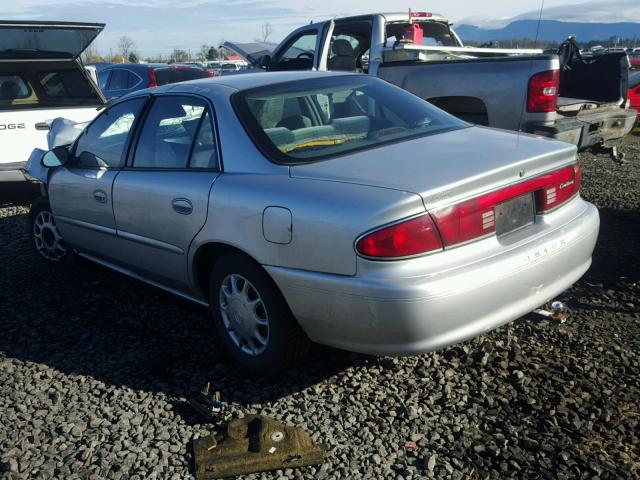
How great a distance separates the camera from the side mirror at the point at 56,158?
4887 mm

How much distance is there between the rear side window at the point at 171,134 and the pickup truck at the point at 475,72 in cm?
359

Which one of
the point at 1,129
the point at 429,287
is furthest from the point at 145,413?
the point at 1,129

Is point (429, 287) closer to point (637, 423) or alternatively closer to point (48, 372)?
point (637, 423)

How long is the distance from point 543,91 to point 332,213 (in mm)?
4025

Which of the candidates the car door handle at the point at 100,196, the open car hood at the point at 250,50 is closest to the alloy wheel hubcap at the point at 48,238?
the car door handle at the point at 100,196

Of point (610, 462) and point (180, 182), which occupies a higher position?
point (180, 182)

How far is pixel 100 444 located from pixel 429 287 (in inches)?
65.1

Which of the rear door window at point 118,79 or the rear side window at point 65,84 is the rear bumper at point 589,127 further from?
the rear door window at point 118,79

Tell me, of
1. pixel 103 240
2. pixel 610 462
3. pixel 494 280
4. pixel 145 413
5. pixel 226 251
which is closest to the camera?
pixel 610 462

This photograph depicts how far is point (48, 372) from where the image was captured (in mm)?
3695

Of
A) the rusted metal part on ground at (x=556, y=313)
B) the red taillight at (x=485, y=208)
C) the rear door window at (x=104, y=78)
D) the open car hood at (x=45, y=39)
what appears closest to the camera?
the red taillight at (x=485, y=208)

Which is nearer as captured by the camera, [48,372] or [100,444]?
[100,444]

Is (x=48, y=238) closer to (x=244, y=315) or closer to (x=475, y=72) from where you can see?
(x=244, y=315)

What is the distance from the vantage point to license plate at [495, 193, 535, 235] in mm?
3090
